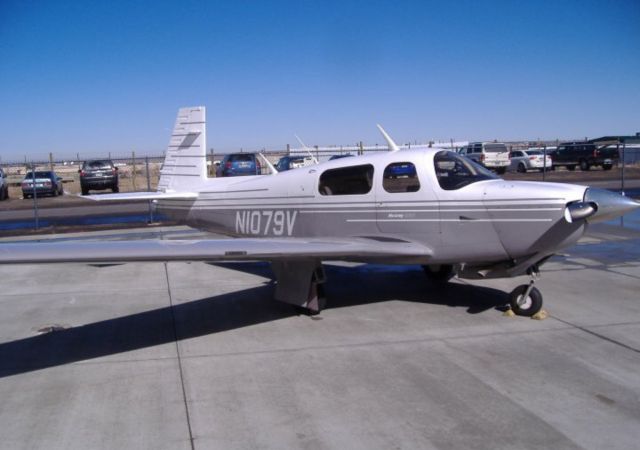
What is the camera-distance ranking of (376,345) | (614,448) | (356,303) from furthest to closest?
(356,303), (376,345), (614,448)

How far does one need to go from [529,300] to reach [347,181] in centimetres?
287

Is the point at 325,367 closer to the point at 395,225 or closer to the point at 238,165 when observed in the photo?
the point at 395,225

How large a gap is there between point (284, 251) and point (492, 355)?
252cm

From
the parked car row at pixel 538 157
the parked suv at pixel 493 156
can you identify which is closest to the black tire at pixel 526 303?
the parked car row at pixel 538 157

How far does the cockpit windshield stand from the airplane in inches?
0.6

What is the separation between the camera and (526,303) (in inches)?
289

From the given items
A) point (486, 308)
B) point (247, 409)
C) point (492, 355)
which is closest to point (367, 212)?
point (486, 308)

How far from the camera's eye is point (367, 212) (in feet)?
26.0

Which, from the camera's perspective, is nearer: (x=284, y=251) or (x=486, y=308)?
(x=284, y=251)

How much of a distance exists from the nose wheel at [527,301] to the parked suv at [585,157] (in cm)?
2983

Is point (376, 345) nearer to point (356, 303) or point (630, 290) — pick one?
point (356, 303)

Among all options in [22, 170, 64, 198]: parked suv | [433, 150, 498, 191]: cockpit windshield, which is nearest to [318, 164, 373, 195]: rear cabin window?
[433, 150, 498, 191]: cockpit windshield

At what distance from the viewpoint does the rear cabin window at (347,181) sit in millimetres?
8016

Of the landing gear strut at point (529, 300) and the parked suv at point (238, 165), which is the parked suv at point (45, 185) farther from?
the landing gear strut at point (529, 300)
